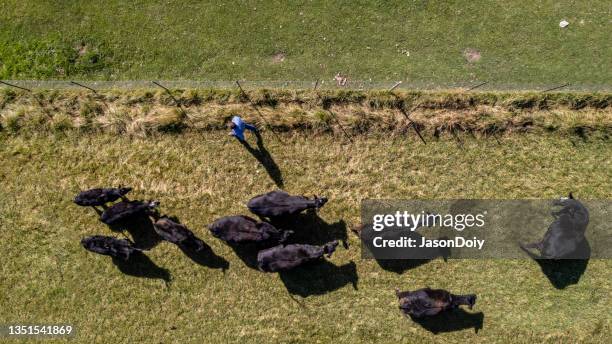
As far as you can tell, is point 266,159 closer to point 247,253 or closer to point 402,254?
point 247,253

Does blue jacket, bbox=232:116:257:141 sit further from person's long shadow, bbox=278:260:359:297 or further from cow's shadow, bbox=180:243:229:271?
person's long shadow, bbox=278:260:359:297

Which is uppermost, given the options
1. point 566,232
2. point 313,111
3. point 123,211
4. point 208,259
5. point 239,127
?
point 566,232

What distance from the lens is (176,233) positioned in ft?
39.7

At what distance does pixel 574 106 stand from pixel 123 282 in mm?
14049

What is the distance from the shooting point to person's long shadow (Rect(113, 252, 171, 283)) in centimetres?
1281

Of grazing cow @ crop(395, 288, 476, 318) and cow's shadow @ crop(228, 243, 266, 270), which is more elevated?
grazing cow @ crop(395, 288, 476, 318)

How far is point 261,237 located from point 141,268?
3863 millimetres

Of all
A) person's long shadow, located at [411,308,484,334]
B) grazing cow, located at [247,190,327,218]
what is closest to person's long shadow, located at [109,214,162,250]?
grazing cow, located at [247,190,327,218]

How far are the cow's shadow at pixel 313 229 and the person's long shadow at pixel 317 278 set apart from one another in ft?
2.23

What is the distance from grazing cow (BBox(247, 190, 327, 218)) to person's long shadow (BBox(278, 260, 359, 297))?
1801 mm

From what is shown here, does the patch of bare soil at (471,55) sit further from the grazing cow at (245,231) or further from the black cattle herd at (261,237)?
the grazing cow at (245,231)

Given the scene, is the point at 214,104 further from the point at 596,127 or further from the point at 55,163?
the point at 596,127

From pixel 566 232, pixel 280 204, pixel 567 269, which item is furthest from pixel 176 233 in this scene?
pixel 567 269

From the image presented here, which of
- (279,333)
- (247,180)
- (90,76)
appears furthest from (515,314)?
(90,76)
